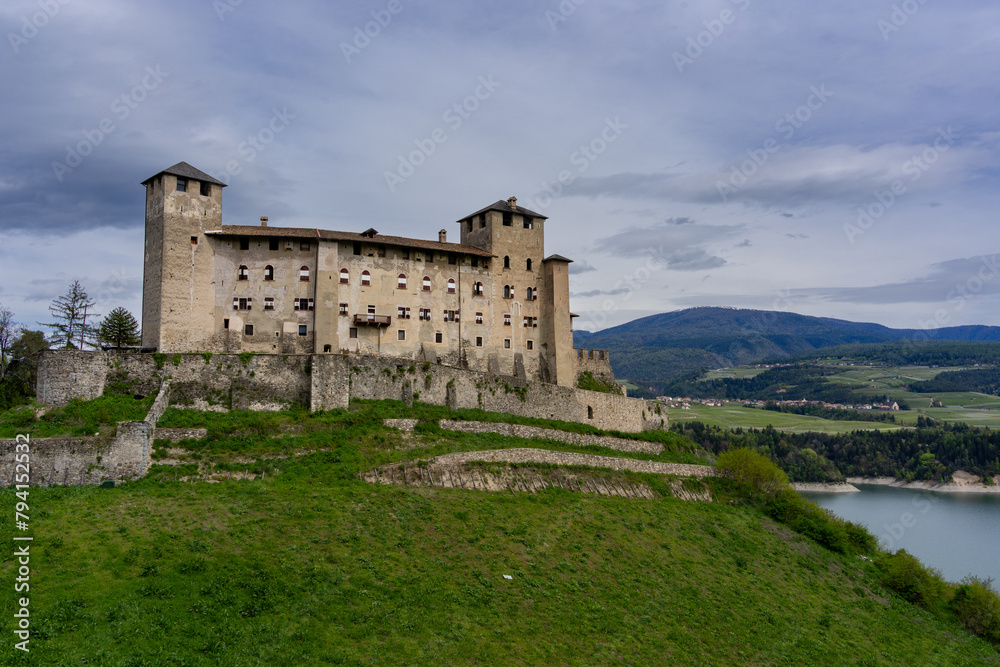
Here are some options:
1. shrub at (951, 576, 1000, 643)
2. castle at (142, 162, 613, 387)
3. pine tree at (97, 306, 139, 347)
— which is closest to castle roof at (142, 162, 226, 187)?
castle at (142, 162, 613, 387)

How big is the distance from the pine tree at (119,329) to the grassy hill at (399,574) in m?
17.9

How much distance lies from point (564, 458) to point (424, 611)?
20966mm

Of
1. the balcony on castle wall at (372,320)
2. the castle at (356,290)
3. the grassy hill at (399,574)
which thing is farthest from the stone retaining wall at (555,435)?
the balcony on castle wall at (372,320)

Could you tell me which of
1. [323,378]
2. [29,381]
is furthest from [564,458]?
[29,381]

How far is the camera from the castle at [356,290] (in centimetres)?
4856

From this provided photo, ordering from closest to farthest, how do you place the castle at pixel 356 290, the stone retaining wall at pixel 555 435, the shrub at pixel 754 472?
the stone retaining wall at pixel 555 435 → the castle at pixel 356 290 → the shrub at pixel 754 472

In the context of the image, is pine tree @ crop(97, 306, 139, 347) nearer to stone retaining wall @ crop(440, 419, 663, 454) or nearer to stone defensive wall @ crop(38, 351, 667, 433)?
stone defensive wall @ crop(38, 351, 667, 433)

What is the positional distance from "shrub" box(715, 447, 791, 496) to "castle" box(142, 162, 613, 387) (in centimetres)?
1356

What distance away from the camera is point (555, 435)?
1972 inches

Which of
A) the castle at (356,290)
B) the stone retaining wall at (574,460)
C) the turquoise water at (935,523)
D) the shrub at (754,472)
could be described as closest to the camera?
the stone retaining wall at (574,460)

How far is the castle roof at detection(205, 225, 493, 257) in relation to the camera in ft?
166

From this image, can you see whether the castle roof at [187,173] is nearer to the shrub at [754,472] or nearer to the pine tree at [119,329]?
the pine tree at [119,329]

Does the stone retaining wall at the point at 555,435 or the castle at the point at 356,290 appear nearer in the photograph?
the stone retaining wall at the point at 555,435

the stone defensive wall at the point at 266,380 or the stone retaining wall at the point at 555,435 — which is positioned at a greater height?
the stone defensive wall at the point at 266,380
